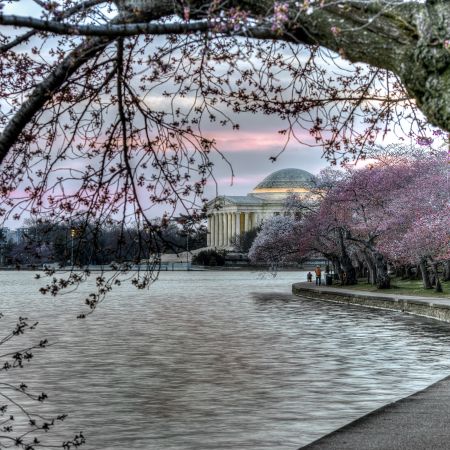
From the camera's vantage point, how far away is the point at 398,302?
44.8 metres

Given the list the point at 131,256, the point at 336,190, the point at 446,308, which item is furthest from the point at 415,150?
the point at 131,256

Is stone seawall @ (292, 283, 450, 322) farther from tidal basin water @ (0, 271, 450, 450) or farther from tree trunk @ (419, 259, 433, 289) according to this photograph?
tree trunk @ (419, 259, 433, 289)

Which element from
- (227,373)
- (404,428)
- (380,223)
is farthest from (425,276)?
(404,428)

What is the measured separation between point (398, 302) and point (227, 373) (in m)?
21.9

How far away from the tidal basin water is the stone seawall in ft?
2.95

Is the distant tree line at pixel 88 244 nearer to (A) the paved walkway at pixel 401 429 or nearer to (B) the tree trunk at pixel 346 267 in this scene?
(A) the paved walkway at pixel 401 429

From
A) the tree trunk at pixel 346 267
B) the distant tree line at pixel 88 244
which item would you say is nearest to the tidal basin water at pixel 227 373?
the distant tree line at pixel 88 244

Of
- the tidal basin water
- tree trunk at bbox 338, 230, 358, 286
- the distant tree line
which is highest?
tree trunk at bbox 338, 230, 358, 286

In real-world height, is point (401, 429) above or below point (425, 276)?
below

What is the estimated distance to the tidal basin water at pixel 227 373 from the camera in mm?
16891

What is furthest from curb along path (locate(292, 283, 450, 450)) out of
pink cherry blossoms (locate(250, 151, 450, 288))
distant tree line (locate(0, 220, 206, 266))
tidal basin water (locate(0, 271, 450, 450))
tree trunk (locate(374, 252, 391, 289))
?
tree trunk (locate(374, 252, 391, 289))

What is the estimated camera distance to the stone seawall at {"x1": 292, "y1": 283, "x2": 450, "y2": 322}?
3934cm

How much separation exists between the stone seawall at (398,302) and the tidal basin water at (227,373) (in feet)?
2.95

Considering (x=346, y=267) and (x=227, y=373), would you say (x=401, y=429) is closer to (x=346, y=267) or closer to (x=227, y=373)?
(x=227, y=373)
